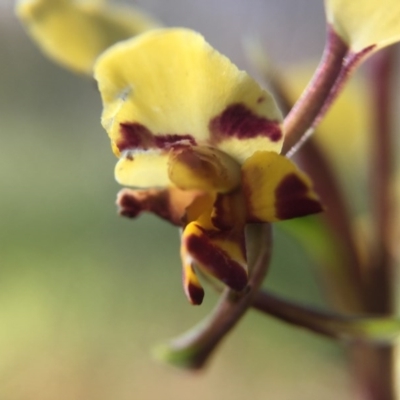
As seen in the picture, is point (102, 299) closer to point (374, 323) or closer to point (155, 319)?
point (155, 319)

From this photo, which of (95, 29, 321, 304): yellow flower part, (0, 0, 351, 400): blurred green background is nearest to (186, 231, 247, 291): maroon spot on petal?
(95, 29, 321, 304): yellow flower part

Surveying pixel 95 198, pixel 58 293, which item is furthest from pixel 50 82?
pixel 58 293

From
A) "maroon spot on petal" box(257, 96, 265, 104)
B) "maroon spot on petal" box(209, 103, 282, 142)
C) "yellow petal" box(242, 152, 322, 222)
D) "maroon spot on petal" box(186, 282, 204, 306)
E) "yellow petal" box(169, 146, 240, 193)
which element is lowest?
"maroon spot on petal" box(186, 282, 204, 306)

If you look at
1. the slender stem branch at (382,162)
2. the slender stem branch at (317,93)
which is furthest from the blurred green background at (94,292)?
the slender stem branch at (317,93)

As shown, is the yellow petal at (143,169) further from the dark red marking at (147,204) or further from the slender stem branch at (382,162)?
the slender stem branch at (382,162)

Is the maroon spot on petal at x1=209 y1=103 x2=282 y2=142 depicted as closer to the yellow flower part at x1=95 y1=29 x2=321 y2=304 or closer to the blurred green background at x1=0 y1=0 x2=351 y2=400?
the yellow flower part at x1=95 y1=29 x2=321 y2=304

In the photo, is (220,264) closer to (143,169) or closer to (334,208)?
(143,169)
